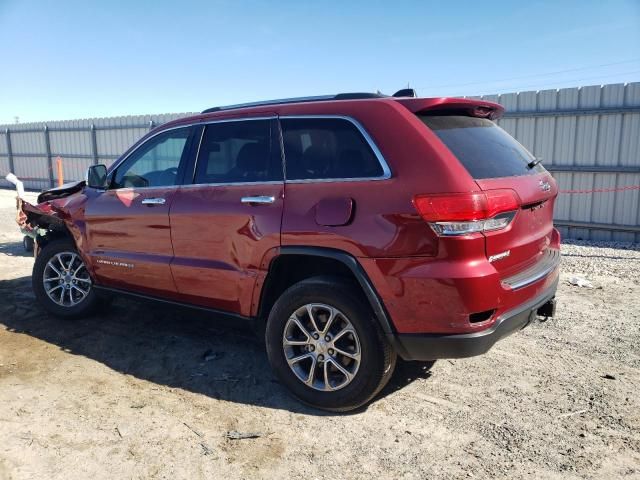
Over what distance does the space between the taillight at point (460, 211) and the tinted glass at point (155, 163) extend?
7.16 feet

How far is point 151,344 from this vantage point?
4.48 metres

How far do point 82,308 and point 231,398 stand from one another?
2.33 meters

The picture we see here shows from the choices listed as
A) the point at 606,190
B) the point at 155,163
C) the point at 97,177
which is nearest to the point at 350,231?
the point at 155,163

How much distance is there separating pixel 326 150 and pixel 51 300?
136 inches

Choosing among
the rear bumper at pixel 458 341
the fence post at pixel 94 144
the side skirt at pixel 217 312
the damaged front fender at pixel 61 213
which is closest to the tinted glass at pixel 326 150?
the rear bumper at pixel 458 341

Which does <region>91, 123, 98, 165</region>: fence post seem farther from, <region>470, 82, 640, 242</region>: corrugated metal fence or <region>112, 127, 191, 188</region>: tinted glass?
<region>112, 127, 191, 188</region>: tinted glass

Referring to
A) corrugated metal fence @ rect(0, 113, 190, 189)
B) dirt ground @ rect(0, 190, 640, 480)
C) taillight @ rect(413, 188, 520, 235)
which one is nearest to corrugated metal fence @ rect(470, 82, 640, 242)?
dirt ground @ rect(0, 190, 640, 480)

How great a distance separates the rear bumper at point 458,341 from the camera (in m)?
2.84

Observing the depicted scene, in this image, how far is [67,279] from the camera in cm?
509

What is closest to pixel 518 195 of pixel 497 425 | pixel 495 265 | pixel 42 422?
pixel 495 265

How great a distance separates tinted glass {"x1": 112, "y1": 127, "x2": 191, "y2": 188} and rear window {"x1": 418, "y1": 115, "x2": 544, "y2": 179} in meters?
2.06

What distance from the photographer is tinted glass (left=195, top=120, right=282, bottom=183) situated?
3.58m

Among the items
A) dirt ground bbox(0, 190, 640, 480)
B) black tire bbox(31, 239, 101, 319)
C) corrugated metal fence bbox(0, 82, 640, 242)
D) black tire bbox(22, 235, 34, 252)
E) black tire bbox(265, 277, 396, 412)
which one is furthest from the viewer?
corrugated metal fence bbox(0, 82, 640, 242)

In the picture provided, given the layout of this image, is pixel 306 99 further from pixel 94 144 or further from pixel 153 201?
pixel 94 144
